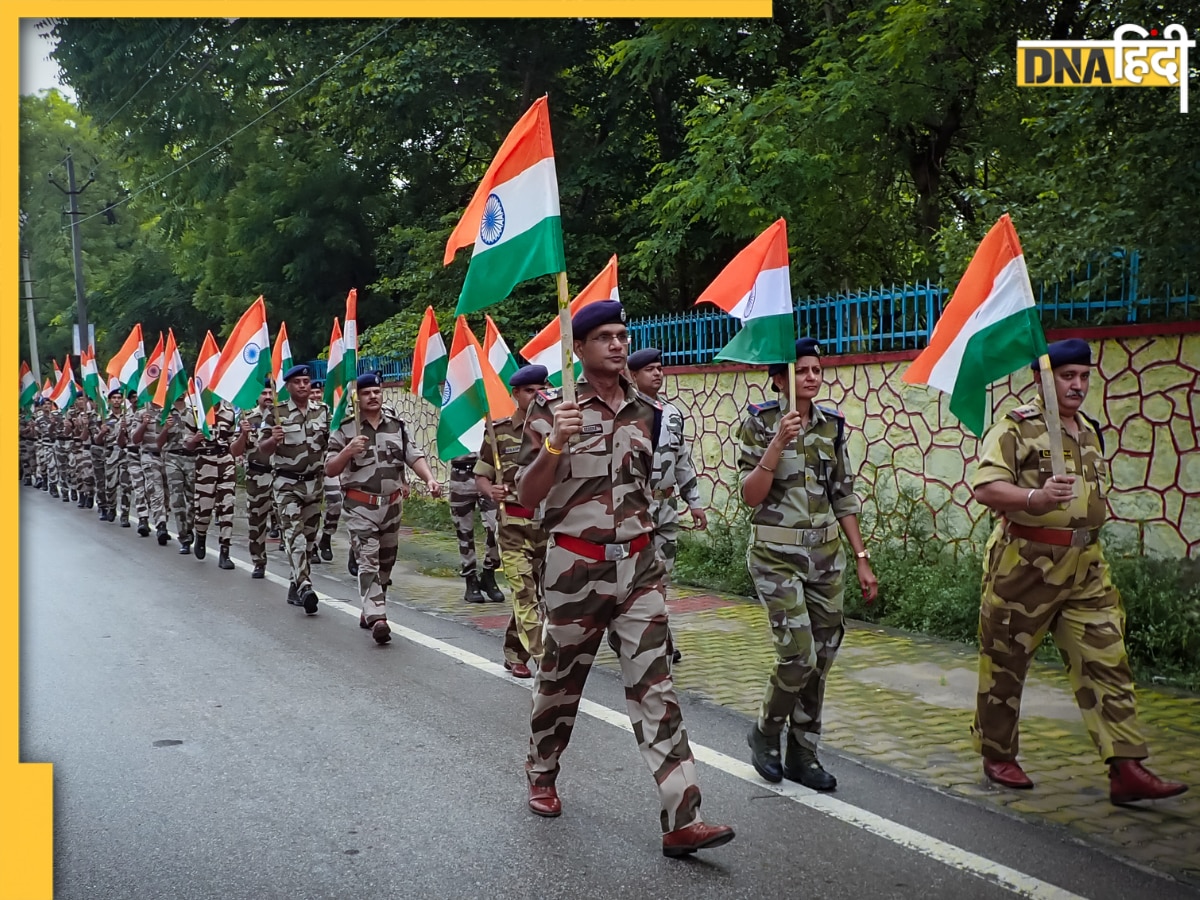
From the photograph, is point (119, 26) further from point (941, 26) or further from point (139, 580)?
point (941, 26)

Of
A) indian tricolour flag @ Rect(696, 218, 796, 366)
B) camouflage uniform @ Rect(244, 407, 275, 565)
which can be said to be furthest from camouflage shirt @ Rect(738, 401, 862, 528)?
camouflage uniform @ Rect(244, 407, 275, 565)

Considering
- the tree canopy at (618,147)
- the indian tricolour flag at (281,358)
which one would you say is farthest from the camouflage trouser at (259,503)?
the tree canopy at (618,147)

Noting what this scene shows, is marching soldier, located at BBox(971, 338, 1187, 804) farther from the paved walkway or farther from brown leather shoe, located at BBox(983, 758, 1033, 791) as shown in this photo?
the paved walkway

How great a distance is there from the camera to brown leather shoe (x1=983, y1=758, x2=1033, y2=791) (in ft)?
17.9

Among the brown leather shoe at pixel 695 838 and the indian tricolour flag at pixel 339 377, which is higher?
the indian tricolour flag at pixel 339 377

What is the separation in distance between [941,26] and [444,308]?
10.7 m

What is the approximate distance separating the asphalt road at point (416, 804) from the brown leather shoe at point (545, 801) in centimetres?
6

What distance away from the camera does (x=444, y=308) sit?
67.9ft

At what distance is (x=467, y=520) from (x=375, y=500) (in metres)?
2.34

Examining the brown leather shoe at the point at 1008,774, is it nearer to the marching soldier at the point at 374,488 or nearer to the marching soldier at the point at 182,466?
the marching soldier at the point at 374,488

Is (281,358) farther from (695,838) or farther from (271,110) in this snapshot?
(271,110)

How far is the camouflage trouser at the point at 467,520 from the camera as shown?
1162cm

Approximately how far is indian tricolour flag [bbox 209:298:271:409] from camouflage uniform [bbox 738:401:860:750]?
7.24 metres

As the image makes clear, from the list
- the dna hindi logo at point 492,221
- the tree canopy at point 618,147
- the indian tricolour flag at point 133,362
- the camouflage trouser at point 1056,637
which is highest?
the tree canopy at point 618,147
